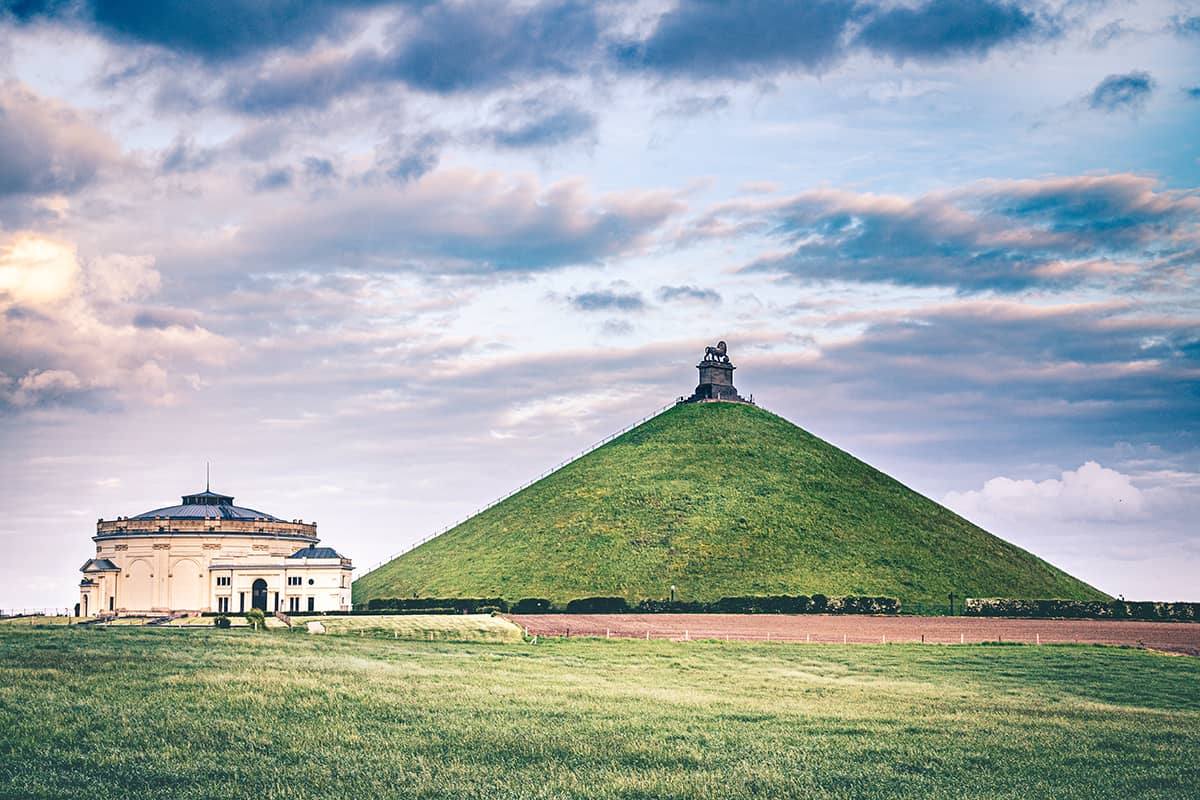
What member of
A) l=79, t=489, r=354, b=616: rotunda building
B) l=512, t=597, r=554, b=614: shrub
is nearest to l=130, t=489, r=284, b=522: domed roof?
l=79, t=489, r=354, b=616: rotunda building

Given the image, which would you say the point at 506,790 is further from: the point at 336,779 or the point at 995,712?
the point at 995,712

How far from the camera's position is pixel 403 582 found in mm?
114750

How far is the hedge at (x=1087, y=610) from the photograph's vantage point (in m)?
80.4

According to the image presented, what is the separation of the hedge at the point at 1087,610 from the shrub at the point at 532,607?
32.9m

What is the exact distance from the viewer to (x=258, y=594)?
3819 inches

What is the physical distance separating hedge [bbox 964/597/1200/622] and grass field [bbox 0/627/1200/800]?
133 ft

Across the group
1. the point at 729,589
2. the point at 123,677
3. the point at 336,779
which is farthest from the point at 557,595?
the point at 336,779

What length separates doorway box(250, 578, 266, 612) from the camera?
96688 mm

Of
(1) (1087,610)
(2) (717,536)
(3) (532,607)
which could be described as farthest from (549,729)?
(2) (717,536)

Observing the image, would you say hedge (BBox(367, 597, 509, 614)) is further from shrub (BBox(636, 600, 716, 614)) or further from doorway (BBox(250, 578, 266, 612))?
shrub (BBox(636, 600, 716, 614))

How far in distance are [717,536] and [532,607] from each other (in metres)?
27.7

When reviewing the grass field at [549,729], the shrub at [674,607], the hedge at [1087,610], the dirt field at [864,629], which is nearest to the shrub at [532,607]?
the dirt field at [864,629]

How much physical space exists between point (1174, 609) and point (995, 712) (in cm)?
5765

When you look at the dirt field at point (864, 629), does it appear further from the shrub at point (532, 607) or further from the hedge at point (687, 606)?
the shrub at point (532, 607)
